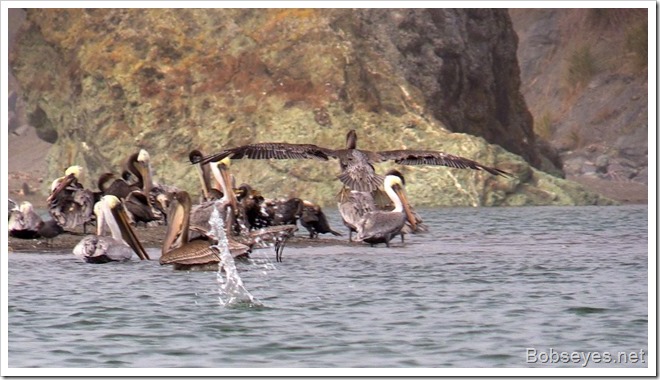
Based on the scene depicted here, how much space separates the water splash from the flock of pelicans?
0.17 metres

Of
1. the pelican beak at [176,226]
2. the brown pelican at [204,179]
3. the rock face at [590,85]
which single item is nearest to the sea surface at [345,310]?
the pelican beak at [176,226]

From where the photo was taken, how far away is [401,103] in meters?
35.6

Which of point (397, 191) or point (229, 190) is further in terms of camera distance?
point (397, 191)

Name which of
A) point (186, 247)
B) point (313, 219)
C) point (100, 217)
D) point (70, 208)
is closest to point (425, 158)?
point (313, 219)

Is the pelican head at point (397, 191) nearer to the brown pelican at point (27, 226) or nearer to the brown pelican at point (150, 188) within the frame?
the brown pelican at point (150, 188)

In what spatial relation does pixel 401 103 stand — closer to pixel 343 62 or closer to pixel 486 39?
pixel 343 62

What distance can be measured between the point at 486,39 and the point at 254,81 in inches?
309

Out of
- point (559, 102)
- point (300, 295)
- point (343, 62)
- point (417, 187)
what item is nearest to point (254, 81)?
point (343, 62)

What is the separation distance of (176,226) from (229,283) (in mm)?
1655

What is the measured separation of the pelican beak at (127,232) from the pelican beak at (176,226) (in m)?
0.79

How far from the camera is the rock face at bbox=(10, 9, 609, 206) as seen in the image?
1315 inches

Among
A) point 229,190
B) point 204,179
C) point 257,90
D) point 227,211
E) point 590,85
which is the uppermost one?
point 590,85

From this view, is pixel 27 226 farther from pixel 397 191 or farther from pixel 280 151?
pixel 397 191

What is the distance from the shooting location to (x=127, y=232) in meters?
16.2
